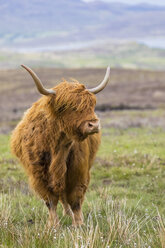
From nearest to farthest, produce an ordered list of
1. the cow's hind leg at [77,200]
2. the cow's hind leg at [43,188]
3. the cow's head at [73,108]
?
the cow's head at [73,108]
the cow's hind leg at [43,188]
the cow's hind leg at [77,200]

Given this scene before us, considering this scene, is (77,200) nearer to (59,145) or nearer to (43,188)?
(43,188)

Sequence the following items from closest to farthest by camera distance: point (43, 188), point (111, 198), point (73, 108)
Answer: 1. point (73, 108)
2. point (43, 188)
3. point (111, 198)

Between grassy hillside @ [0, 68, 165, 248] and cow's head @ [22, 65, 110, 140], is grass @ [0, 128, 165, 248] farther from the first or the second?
cow's head @ [22, 65, 110, 140]

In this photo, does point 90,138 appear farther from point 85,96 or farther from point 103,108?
point 103,108

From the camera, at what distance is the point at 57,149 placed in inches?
217

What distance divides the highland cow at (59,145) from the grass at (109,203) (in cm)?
33

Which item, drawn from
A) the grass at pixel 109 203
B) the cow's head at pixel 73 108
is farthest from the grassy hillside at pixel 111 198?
the cow's head at pixel 73 108

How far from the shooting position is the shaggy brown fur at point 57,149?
5137 millimetres

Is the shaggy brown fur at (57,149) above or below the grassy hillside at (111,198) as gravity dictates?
above

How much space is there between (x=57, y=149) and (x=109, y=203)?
1062mm

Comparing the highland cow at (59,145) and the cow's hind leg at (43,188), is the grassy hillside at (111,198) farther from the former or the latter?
the highland cow at (59,145)

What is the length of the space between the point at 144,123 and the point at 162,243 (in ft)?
42.6

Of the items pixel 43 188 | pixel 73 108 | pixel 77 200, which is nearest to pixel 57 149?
pixel 43 188

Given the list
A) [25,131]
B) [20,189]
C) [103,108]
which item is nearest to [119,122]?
[103,108]
